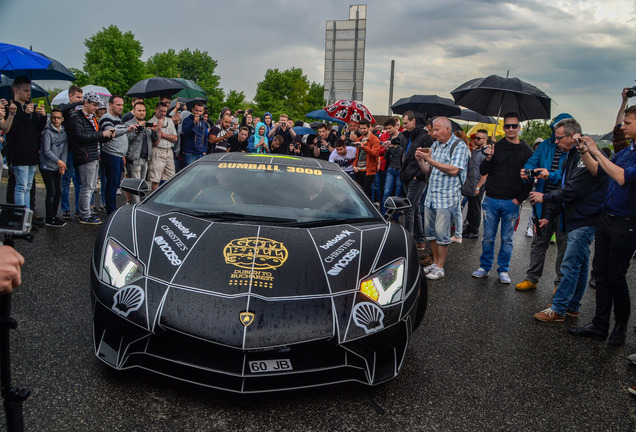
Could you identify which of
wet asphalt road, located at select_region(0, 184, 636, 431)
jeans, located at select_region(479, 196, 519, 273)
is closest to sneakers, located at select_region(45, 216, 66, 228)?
wet asphalt road, located at select_region(0, 184, 636, 431)

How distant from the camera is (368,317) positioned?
244 centimetres

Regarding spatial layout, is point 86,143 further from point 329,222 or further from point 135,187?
point 329,222

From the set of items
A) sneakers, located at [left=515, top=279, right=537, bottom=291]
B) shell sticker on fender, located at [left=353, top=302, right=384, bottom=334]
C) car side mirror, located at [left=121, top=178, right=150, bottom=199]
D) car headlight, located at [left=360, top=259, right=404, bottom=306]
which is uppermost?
car side mirror, located at [left=121, top=178, right=150, bottom=199]

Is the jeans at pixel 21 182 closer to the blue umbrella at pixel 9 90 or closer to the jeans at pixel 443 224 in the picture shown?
the blue umbrella at pixel 9 90

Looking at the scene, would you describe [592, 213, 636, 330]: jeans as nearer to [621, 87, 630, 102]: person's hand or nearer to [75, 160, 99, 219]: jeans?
[621, 87, 630, 102]: person's hand

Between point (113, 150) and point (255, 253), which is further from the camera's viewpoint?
point (113, 150)

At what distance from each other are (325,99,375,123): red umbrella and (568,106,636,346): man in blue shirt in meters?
6.37

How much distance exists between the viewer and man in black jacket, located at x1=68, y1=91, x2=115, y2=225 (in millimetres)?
6527

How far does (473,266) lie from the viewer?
19.9ft

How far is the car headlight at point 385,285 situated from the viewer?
101 inches

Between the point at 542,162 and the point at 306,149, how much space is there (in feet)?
21.3

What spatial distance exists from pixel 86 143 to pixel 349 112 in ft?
18.0

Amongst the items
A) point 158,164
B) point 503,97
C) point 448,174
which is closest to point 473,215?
point 503,97

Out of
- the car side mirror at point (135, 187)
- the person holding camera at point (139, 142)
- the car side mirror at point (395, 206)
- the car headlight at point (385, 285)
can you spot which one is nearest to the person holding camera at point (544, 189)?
the car side mirror at point (395, 206)
